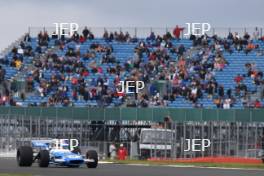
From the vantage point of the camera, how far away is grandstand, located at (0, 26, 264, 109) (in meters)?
56.7

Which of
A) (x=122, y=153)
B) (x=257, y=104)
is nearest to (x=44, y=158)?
(x=122, y=153)

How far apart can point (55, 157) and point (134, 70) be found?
24.9 metres

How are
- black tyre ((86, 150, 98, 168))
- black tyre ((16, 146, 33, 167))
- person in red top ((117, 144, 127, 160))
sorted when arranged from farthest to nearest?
1. person in red top ((117, 144, 127, 160))
2. black tyre ((86, 150, 98, 168))
3. black tyre ((16, 146, 33, 167))

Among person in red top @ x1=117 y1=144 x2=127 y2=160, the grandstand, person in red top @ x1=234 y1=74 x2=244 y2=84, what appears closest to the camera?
person in red top @ x1=117 y1=144 x2=127 y2=160

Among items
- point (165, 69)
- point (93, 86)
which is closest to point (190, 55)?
point (165, 69)

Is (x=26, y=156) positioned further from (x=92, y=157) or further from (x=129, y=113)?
(x=129, y=113)

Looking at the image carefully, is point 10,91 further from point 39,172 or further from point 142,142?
point 39,172

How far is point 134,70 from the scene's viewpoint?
61.4 meters

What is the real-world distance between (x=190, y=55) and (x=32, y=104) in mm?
10877

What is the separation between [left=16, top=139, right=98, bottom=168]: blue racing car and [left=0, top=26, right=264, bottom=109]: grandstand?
18562 mm

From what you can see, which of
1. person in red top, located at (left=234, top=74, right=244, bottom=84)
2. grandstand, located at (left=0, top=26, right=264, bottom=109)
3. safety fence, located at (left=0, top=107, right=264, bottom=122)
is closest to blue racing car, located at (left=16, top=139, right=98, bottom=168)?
safety fence, located at (left=0, top=107, right=264, bottom=122)

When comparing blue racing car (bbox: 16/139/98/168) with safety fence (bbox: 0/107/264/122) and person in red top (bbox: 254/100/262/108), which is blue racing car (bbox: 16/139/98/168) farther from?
person in red top (bbox: 254/100/262/108)

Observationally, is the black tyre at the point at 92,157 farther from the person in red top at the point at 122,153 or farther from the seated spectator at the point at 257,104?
the seated spectator at the point at 257,104

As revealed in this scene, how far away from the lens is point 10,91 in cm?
6109
